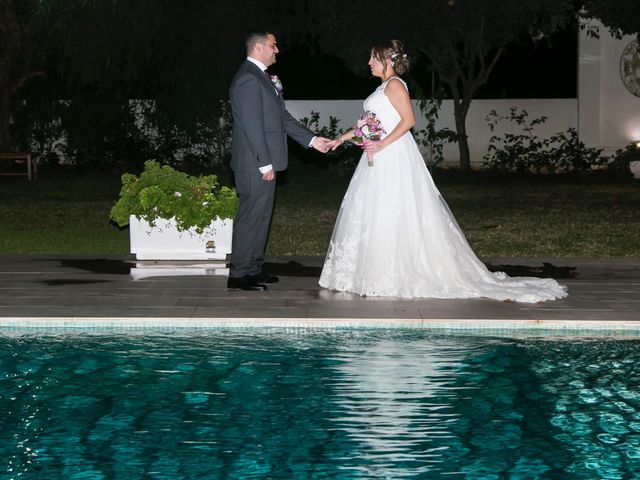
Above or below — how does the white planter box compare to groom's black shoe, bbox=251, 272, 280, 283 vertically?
above

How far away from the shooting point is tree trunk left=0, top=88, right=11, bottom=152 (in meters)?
29.5

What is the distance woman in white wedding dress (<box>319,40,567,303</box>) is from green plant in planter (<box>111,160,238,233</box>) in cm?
195

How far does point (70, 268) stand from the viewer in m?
11.8

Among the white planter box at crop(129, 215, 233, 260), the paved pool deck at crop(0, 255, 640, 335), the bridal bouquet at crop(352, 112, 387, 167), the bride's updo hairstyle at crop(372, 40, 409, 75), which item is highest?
the bride's updo hairstyle at crop(372, 40, 409, 75)

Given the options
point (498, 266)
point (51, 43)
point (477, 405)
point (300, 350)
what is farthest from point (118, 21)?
point (477, 405)

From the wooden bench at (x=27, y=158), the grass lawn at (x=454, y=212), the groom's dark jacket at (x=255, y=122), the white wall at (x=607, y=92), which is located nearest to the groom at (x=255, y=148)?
the groom's dark jacket at (x=255, y=122)

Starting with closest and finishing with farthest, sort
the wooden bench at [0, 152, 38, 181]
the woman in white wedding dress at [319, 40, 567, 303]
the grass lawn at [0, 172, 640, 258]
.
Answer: the woman in white wedding dress at [319, 40, 567, 303]
the grass lawn at [0, 172, 640, 258]
the wooden bench at [0, 152, 38, 181]

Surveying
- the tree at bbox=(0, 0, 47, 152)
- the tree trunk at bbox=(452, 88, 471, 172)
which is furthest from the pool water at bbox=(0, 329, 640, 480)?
the tree trunk at bbox=(452, 88, 471, 172)

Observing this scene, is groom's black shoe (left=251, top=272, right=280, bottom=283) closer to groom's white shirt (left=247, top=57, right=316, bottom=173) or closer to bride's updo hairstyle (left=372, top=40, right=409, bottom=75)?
groom's white shirt (left=247, top=57, right=316, bottom=173)

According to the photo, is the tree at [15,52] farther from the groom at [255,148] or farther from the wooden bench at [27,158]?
the groom at [255,148]

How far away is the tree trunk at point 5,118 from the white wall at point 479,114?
7278 millimetres

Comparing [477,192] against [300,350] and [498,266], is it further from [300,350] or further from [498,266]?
[300,350]

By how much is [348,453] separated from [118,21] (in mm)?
20971

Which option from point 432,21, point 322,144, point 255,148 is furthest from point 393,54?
point 432,21
